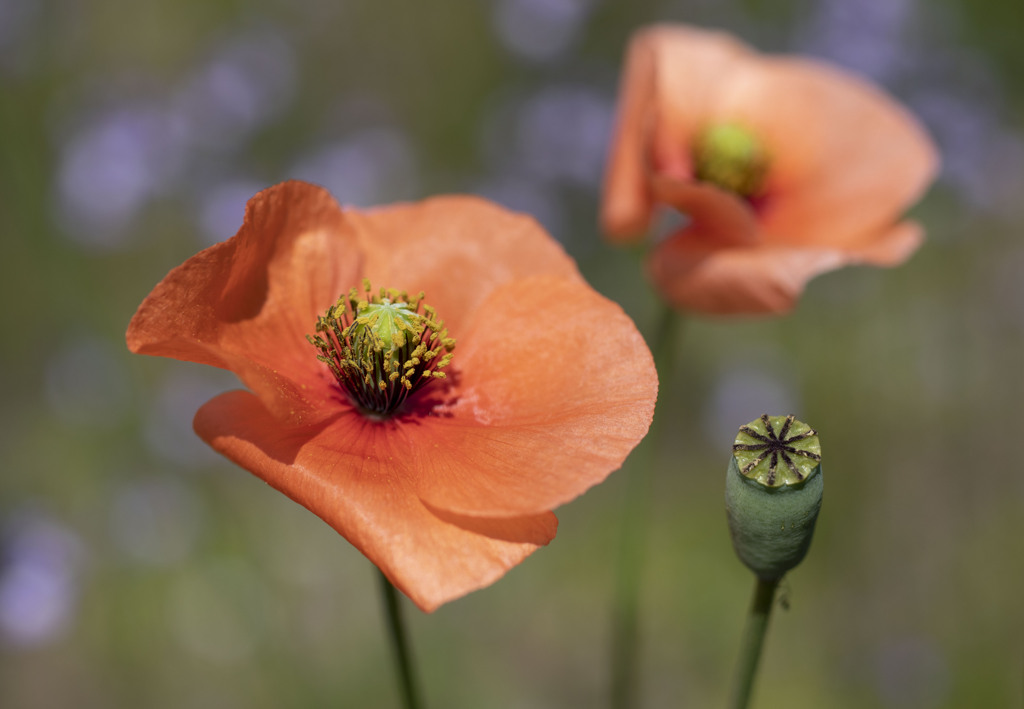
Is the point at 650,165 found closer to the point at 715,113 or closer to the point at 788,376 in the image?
the point at 715,113

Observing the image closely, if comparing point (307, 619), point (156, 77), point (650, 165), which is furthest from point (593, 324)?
point (156, 77)

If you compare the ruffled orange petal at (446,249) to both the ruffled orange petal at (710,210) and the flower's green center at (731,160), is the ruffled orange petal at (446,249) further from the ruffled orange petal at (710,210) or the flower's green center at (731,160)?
the flower's green center at (731,160)

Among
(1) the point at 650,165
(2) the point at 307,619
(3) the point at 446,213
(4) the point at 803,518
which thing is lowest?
(2) the point at 307,619

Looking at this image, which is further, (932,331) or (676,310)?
(932,331)

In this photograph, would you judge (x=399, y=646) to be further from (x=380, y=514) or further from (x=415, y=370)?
(x=415, y=370)

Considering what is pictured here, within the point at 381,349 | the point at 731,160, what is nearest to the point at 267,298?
the point at 381,349

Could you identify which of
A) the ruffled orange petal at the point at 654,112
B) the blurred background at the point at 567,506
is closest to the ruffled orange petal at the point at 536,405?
the ruffled orange petal at the point at 654,112
